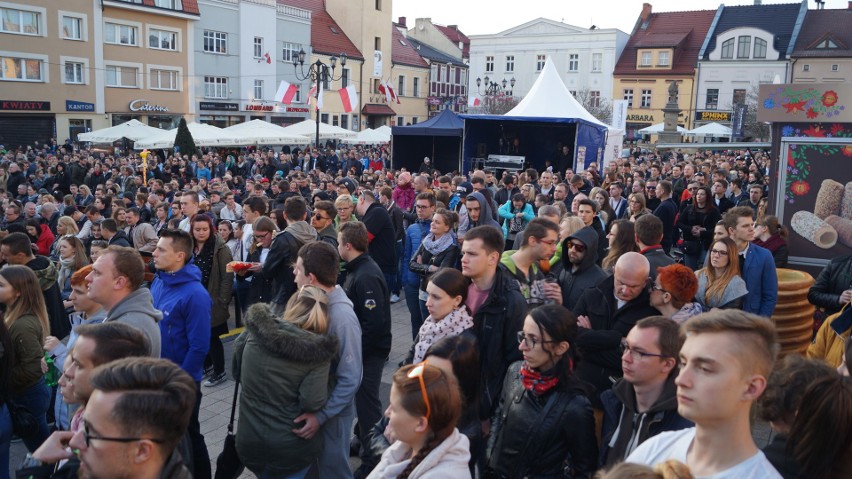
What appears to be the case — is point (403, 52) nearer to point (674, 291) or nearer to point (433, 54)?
point (433, 54)

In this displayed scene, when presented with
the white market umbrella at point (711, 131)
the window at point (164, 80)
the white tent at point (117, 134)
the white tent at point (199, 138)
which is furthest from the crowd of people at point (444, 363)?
the window at point (164, 80)

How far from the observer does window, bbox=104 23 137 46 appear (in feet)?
120

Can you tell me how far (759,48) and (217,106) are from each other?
3917 cm

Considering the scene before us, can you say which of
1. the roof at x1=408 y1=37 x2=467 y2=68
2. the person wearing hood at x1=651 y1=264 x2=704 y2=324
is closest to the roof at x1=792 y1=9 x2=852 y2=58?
the roof at x1=408 y1=37 x2=467 y2=68

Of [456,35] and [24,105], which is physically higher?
[456,35]

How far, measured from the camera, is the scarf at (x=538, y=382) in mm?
3312

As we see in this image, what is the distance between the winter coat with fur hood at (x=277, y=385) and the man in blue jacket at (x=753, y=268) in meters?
3.85

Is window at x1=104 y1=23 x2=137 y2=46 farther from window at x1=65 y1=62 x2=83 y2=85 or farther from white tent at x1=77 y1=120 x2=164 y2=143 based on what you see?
white tent at x1=77 y1=120 x2=164 y2=143

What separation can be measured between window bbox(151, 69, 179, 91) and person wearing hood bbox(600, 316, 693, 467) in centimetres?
4070

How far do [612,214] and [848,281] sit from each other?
4326 millimetres

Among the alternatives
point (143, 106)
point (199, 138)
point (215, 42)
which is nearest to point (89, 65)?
point (143, 106)

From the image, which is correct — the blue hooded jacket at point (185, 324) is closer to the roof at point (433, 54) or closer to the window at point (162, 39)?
the window at point (162, 39)

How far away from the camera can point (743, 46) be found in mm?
51000

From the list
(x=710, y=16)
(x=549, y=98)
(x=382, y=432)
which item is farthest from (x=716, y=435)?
(x=710, y=16)
